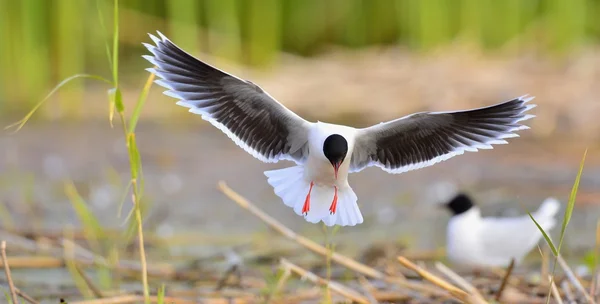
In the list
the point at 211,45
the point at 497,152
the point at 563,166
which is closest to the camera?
the point at 563,166

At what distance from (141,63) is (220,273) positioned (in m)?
8.45

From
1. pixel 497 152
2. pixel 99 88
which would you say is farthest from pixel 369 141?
pixel 99 88

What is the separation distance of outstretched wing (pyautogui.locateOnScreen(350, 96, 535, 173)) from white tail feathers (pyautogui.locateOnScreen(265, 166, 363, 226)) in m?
0.16

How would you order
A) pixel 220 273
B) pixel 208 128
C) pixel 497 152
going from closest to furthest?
pixel 220 273 < pixel 497 152 < pixel 208 128

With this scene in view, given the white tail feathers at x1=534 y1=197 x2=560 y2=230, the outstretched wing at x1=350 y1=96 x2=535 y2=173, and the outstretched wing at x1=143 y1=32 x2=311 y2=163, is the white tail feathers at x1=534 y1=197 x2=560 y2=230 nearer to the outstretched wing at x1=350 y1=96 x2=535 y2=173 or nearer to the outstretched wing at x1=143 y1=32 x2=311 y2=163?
the outstretched wing at x1=350 y1=96 x2=535 y2=173

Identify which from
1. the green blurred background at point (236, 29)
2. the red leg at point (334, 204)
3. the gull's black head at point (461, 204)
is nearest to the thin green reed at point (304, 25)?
the green blurred background at point (236, 29)

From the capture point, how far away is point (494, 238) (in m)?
5.27

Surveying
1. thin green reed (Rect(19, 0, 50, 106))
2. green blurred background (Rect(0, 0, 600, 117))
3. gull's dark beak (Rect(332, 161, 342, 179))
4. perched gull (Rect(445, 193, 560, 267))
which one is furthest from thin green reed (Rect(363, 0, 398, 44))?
gull's dark beak (Rect(332, 161, 342, 179))

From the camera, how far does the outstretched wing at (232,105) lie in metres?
2.83

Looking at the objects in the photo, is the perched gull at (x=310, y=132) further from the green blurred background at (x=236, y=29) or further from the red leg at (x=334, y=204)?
the green blurred background at (x=236, y=29)

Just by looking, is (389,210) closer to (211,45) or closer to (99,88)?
(211,45)

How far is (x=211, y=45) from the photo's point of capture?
37.2 feet

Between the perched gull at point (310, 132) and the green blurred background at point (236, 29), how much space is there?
23.0 feet

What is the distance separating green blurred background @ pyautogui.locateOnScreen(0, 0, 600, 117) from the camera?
10445 millimetres
